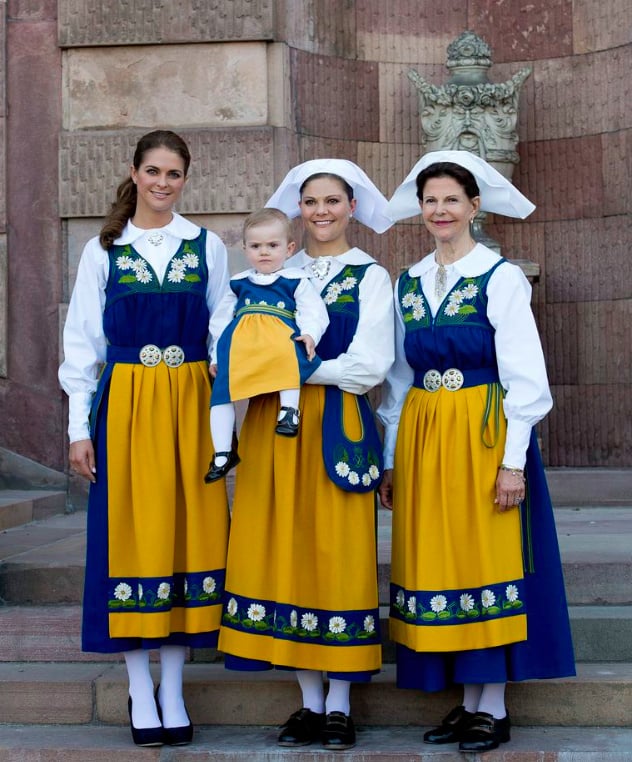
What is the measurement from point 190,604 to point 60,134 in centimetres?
368

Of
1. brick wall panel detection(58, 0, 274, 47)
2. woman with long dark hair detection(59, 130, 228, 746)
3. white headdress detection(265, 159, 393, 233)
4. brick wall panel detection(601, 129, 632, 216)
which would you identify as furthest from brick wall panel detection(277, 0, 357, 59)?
woman with long dark hair detection(59, 130, 228, 746)

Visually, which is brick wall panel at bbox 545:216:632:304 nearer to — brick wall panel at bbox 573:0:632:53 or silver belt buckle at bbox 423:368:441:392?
brick wall panel at bbox 573:0:632:53

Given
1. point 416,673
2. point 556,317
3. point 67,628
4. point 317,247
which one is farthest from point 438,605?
point 556,317

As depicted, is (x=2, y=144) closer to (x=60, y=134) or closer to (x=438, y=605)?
(x=60, y=134)

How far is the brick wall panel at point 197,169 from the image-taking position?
6.97 metres

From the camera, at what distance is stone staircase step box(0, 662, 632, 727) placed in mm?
4301

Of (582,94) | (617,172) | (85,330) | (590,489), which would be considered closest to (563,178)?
(617,172)

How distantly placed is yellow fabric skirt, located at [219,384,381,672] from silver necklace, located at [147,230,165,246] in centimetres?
60

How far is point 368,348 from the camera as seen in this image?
13.3 ft

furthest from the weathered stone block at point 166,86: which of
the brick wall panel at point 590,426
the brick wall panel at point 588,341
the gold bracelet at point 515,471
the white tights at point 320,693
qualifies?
the white tights at point 320,693

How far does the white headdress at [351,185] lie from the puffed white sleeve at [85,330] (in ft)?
1.97

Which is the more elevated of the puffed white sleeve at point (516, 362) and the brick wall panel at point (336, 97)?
the brick wall panel at point (336, 97)

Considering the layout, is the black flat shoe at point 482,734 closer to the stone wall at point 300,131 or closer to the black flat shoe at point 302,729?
the black flat shoe at point 302,729

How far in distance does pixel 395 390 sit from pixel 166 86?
10.9ft
